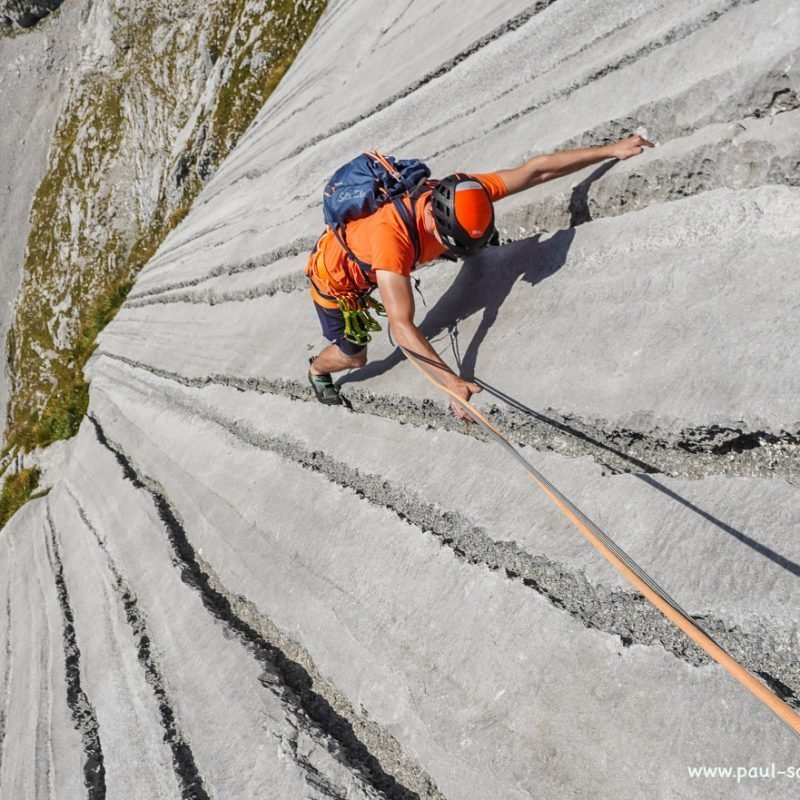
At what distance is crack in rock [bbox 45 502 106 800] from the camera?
126 inches

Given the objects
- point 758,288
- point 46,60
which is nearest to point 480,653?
point 758,288

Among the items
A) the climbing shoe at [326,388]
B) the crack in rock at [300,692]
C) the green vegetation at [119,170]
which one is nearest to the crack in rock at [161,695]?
the crack in rock at [300,692]

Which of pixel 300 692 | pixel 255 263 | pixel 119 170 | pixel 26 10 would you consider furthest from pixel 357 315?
pixel 26 10

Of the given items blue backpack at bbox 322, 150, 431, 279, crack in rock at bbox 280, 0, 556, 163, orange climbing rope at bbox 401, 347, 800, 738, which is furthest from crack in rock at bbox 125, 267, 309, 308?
orange climbing rope at bbox 401, 347, 800, 738

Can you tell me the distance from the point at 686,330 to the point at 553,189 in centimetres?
122

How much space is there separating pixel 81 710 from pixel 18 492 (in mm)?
5885

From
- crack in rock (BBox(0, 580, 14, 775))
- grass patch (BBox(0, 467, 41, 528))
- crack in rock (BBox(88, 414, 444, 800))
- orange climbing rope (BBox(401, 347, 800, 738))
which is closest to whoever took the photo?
orange climbing rope (BBox(401, 347, 800, 738))

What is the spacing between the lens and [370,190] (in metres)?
2.73

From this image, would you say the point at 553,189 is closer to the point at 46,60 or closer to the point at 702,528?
the point at 702,528

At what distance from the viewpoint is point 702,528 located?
68.2 inches

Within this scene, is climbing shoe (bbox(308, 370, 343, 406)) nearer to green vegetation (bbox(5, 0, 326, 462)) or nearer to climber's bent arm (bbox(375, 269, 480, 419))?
climber's bent arm (bbox(375, 269, 480, 419))

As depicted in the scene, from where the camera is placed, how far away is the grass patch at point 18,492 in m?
8.41

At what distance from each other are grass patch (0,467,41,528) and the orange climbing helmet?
784 centimetres

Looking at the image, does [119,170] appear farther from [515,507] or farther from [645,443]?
[645,443]
